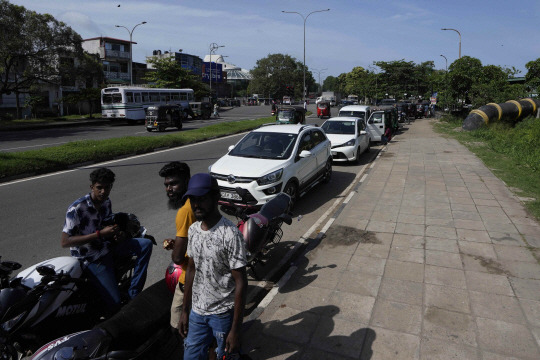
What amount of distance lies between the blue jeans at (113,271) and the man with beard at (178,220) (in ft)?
2.51

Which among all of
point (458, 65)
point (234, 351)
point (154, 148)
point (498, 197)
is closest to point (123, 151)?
point (154, 148)

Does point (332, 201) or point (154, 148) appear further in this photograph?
point (154, 148)

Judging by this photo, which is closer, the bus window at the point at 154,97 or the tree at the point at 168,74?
the bus window at the point at 154,97

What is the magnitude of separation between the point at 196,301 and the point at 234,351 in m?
0.41

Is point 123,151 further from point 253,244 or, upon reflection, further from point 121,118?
point 121,118

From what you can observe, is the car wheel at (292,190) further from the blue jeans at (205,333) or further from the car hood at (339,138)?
the car hood at (339,138)

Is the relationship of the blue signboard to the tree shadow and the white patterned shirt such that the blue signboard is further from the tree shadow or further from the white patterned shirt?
the white patterned shirt

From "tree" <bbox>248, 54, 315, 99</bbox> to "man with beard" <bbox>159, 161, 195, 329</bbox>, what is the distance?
320 ft

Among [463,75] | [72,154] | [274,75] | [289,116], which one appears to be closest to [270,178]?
[72,154]

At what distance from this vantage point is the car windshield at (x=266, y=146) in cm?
844

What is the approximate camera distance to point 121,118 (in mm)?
30203

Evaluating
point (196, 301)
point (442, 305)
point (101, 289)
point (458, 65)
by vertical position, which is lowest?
point (442, 305)

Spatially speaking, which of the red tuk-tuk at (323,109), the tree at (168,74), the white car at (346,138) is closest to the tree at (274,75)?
the tree at (168,74)

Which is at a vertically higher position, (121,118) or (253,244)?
(121,118)
